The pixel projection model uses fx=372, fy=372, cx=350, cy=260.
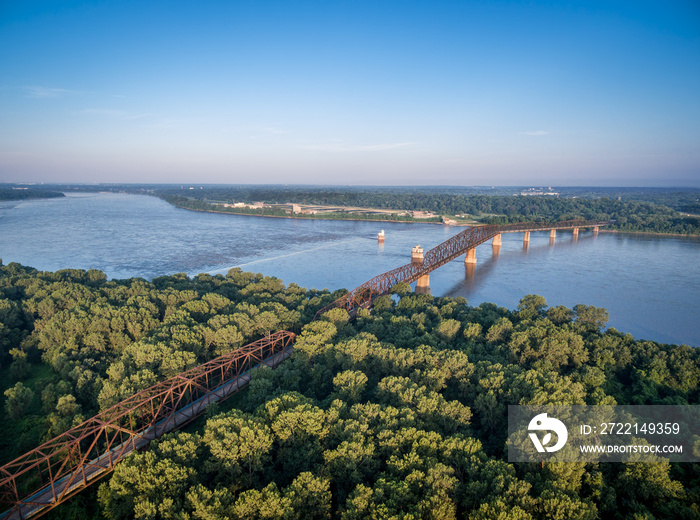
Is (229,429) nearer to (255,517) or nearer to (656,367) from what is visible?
(255,517)

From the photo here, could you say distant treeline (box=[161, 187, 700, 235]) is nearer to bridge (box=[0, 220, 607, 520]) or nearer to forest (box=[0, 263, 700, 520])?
forest (box=[0, 263, 700, 520])

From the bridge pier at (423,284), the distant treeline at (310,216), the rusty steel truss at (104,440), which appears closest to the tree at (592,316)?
the bridge pier at (423,284)

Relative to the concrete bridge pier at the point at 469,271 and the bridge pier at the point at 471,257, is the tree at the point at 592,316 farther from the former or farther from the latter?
the bridge pier at the point at 471,257

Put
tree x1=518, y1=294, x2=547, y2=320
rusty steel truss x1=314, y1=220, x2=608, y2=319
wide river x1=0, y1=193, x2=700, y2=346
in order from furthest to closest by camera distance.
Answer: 1. wide river x1=0, y1=193, x2=700, y2=346
2. rusty steel truss x1=314, y1=220, x2=608, y2=319
3. tree x1=518, y1=294, x2=547, y2=320

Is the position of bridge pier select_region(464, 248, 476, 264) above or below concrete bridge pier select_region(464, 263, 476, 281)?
above

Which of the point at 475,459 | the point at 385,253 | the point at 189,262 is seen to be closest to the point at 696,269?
the point at 385,253

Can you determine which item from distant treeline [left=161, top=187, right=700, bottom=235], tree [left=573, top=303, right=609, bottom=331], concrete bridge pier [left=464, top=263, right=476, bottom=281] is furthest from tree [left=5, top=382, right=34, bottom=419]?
distant treeline [left=161, top=187, right=700, bottom=235]
